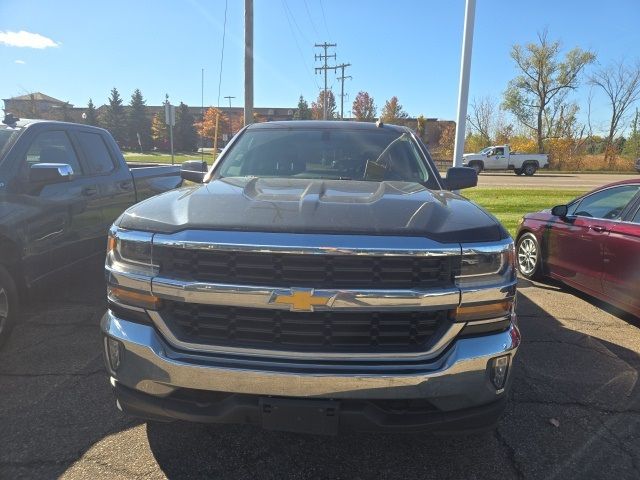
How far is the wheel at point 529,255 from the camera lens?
6.19m

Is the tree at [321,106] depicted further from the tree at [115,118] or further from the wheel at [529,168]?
the wheel at [529,168]

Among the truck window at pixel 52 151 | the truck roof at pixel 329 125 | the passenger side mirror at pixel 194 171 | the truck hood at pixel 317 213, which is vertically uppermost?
the truck roof at pixel 329 125

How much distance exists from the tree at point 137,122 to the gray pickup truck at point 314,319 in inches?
2998

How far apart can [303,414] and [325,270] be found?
62 cm

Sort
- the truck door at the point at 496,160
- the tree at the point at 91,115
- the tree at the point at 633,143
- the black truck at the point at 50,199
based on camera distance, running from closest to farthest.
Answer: the black truck at the point at 50,199
the truck door at the point at 496,160
the tree at the point at 633,143
the tree at the point at 91,115

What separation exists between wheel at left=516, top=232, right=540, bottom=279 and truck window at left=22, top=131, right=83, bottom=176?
557 centimetres

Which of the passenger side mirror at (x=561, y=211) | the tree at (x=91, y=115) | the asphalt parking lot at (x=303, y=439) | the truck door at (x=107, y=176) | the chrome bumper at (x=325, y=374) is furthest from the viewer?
the tree at (x=91, y=115)

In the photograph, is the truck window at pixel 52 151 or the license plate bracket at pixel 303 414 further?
the truck window at pixel 52 151

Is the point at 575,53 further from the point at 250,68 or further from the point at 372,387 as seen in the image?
the point at 372,387

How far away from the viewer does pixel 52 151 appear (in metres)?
4.89

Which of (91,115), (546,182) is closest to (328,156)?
(546,182)

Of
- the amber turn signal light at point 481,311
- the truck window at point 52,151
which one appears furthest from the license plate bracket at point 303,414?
the truck window at point 52,151

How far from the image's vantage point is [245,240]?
2059 millimetres

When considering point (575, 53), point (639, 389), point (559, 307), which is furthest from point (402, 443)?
point (575, 53)
